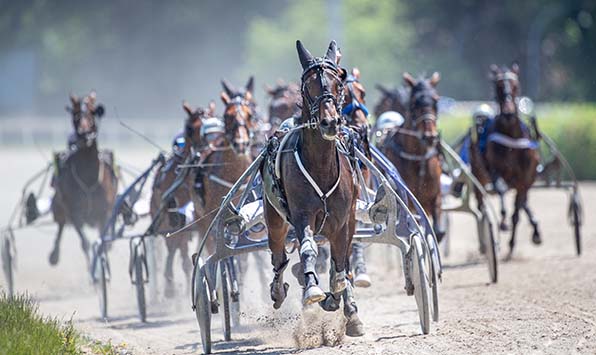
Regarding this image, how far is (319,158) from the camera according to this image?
7500mm

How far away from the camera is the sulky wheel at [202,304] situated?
306 inches

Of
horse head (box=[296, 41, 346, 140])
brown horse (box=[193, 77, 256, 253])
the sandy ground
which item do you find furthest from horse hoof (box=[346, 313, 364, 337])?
brown horse (box=[193, 77, 256, 253])

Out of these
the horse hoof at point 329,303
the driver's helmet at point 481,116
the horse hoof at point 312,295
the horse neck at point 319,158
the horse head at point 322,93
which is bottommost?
the horse hoof at point 329,303

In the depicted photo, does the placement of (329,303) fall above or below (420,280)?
below

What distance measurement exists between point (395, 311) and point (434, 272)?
174cm

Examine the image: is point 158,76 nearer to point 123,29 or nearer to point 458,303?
point 123,29

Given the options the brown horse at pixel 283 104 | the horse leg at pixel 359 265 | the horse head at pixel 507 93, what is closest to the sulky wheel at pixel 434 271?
the horse leg at pixel 359 265

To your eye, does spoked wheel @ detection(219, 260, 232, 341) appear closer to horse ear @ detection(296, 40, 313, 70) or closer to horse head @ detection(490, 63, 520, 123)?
horse ear @ detection(296, 40, 313, 70)

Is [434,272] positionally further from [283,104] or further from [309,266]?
[283,104]

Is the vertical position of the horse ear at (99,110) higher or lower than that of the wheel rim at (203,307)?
higher

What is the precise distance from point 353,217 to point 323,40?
30.8 metres

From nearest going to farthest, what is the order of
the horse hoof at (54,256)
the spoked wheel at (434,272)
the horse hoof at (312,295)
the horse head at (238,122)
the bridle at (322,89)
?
the horse hoof at (312,295) → the bridle at (322,89) → the spoked wheel at (434,272) → the horse head at (238,122) → the horse hoof at (54,256)

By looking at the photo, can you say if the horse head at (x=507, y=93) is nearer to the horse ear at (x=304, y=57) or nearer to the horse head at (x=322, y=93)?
the horse head at (x=322, y=93)

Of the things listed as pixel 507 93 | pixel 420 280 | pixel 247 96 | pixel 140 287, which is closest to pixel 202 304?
pixel 420 280
